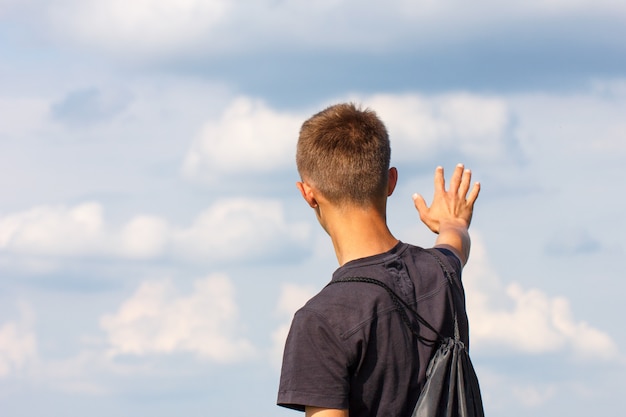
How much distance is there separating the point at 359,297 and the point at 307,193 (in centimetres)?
91

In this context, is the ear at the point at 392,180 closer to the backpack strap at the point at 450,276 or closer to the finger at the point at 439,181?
the backpack strap at the point at 450,276

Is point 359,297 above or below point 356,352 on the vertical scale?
above

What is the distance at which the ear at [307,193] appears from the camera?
5.91 metres

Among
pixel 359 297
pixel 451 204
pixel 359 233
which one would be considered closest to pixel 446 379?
pixel 359 297

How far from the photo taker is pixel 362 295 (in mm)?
5398

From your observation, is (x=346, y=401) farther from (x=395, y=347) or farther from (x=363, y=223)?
(x=363, y=223)

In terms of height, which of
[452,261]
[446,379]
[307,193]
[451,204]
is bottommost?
[446,379]

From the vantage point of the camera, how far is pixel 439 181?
24.5 feet

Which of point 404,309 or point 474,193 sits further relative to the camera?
point 474,193

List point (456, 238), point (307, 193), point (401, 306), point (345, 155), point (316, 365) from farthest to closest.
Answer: point (456, 238) < point (307, 193) < point (345, 155) < point (401, 306) < point (316, 365)

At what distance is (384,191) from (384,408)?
4.77 ft

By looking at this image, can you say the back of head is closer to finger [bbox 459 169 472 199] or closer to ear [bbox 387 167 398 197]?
Answer: ear [bbox 387 167 398 197]

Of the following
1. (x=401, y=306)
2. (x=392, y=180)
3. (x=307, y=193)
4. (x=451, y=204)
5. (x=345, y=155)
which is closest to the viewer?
(x=401, y=306)

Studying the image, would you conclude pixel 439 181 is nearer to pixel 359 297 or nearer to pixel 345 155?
pixel 345 155
